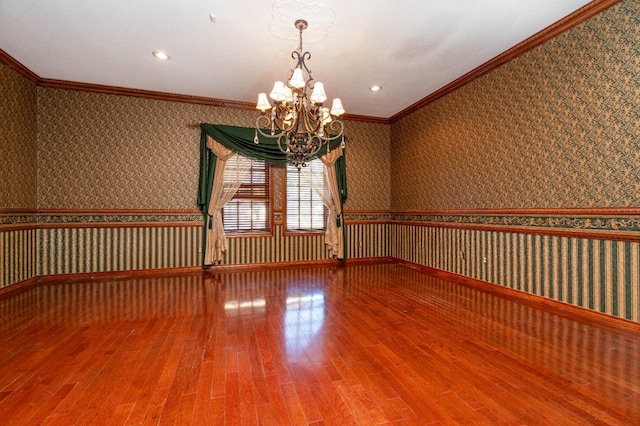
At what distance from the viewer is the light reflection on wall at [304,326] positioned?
223 centimetres

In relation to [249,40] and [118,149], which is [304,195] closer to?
[249,40]

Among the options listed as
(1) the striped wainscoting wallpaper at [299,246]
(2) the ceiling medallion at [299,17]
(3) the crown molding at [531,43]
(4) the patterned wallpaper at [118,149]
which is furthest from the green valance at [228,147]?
(3) the crown molding at [531,43]

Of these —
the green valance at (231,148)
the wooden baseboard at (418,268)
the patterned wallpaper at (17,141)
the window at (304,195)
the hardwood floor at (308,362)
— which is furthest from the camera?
the window at (304,195)

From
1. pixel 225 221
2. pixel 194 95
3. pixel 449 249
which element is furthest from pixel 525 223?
pixel 194 95

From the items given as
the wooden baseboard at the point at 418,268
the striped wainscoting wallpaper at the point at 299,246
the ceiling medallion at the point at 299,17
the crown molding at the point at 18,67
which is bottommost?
the wooden baseboard at the point at 418,268

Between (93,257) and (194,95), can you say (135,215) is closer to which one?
(93,257)

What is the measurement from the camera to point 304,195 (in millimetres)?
5789

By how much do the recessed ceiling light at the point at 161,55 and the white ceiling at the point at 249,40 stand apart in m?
0.07

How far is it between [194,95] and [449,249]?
471cm

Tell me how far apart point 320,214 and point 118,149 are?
3.47 metres

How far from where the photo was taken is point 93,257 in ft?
15.4

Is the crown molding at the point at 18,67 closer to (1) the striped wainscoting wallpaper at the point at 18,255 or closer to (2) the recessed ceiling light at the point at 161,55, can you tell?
(2) the recessed ceiling light at the point at 161,55

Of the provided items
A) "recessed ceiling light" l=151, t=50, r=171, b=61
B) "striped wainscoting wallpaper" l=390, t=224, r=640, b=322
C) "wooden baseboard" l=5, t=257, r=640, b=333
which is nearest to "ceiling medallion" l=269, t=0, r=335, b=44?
"recessed ceiling light" l=151, t=50, r=171, b=61

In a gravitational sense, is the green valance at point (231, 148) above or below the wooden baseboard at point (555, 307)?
above
